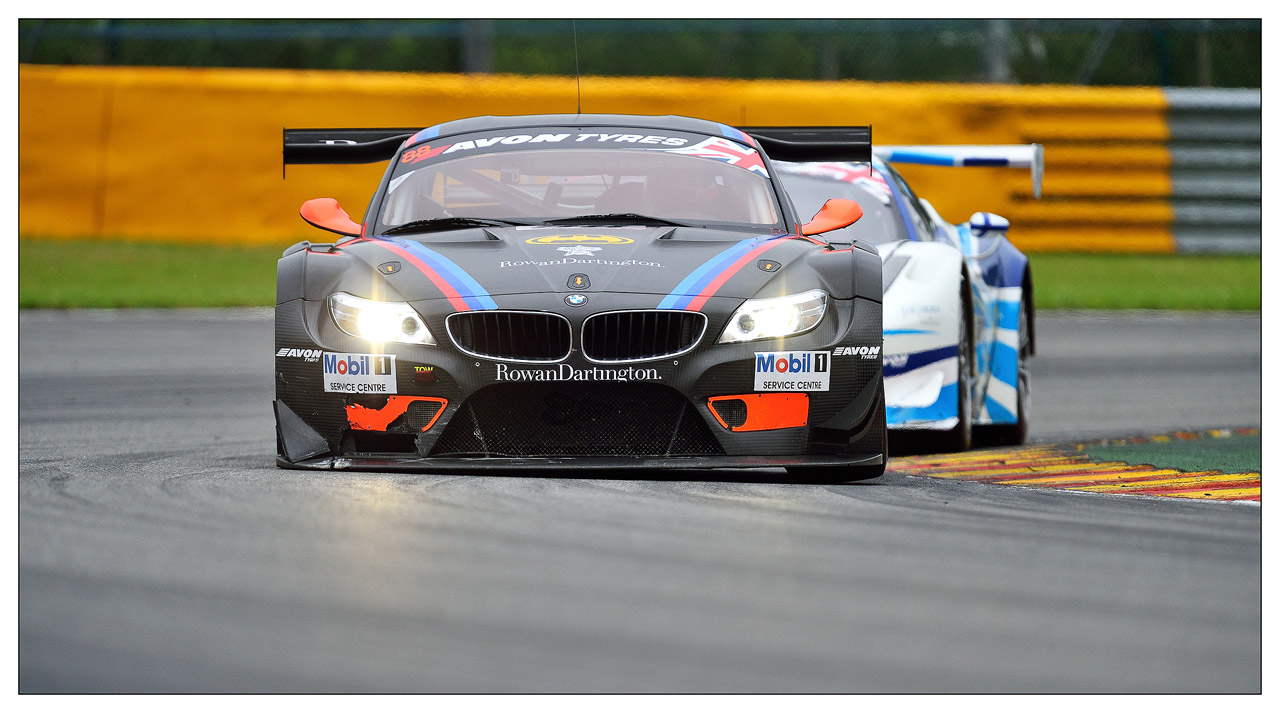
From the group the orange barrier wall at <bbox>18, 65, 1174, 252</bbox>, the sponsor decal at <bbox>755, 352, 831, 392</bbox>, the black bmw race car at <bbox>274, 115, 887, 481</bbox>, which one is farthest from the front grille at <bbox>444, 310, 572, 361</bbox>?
the orange barrier wall at <bbox>18, 65, 1174, 252</bbox>

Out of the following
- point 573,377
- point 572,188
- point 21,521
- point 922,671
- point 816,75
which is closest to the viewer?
point 922,671

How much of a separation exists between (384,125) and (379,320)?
1409 centimetres

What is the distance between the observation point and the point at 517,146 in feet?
22.9

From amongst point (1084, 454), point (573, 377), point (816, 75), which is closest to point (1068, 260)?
point (816, 75)

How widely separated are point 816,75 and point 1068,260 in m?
4.06

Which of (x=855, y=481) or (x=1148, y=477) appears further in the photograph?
(x=1148, y=477)

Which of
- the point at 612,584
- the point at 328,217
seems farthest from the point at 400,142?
the point at 612,584

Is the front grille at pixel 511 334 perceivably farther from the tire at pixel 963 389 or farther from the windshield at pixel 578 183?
the tire at pixel 963 389

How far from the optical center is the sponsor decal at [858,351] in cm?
579

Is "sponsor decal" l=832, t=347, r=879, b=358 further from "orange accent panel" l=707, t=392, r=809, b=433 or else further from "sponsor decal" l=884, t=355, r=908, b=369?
"sponsor decal" l=884, t=355, r=908, b=369

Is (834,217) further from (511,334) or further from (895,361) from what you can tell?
(511,334)

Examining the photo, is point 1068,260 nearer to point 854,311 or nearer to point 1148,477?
point 1148,477

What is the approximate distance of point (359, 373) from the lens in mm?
5789

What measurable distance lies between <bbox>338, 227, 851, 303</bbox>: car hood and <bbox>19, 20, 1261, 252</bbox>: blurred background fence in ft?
42.0
